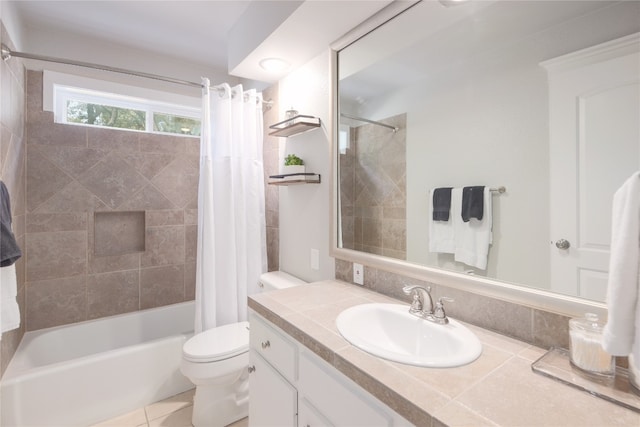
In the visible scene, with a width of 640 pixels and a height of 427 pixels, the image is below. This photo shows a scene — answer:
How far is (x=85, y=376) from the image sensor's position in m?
1.78

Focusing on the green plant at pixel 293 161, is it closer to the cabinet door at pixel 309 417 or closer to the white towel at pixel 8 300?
the cabinet door at pixel 309 417

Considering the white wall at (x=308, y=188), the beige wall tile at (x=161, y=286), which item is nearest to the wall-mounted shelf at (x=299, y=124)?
the white wall at (x=308, y=188)

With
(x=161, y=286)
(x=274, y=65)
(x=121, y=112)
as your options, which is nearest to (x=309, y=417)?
(x=274, y=65)

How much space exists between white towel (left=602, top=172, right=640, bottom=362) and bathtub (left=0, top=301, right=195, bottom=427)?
2.24 m

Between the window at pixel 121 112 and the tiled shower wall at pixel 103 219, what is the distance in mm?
169

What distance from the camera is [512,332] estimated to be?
38.7 inches

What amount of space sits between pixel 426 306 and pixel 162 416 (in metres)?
1.83

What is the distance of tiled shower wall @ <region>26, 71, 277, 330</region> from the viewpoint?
2.23 m

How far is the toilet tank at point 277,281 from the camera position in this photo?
202cm

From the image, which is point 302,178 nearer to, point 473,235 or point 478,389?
point 473,235

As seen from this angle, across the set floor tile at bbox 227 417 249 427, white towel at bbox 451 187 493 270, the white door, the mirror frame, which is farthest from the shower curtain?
the white door

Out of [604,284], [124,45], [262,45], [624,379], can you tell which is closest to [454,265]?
[604,284]

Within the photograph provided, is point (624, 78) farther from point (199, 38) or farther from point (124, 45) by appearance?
point (124, 45)

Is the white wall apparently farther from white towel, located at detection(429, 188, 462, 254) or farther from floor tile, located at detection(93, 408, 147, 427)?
floor tile, located at detection(93, 408, 147, 427)
